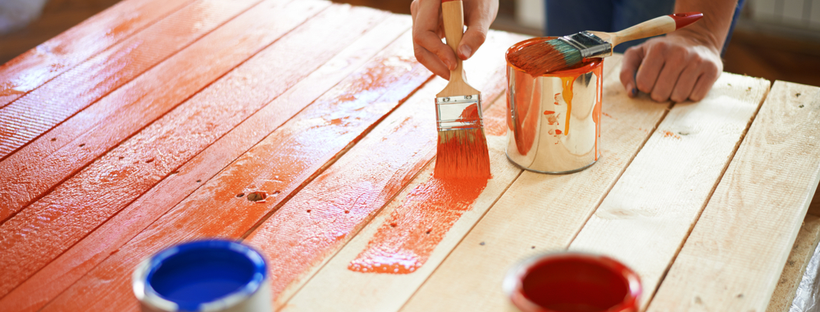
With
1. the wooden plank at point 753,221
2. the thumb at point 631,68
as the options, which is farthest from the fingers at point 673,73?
the wooden plank at point 753,221

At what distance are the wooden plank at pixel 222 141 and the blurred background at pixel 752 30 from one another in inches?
64.0

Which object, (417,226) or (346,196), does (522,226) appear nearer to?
(417,226)

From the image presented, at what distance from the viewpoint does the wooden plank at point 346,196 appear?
2.75 ft

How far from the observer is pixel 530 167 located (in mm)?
988

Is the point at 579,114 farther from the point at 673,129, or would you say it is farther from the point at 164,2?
the point at 164,2

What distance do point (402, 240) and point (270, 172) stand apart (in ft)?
0.86

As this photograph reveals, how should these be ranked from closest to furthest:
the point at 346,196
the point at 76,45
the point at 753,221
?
1. the point at 753,221
2. the point at 346,196
3. the point at 76,45

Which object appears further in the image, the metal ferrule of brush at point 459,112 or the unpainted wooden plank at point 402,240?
the metal ferrule of brush at point 459,112

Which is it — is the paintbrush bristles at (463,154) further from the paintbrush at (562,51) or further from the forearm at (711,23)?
the forearm at (711,23)

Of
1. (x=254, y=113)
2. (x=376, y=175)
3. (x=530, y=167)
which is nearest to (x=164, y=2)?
(x=254, y=113)

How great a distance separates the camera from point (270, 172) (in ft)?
3.33

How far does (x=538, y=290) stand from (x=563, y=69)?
1.29 feet

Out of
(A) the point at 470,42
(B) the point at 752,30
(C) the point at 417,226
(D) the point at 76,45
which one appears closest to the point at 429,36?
(A) the point at 470,42

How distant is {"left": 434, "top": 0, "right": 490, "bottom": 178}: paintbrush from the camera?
37.8 inches
